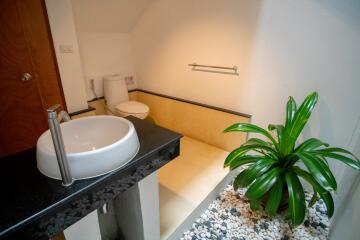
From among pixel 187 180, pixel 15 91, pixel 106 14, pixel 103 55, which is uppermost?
pixel 106 14

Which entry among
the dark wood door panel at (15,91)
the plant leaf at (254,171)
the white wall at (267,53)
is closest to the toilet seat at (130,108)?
the white wall at (267,53)

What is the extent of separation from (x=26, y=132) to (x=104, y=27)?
1.44 metres

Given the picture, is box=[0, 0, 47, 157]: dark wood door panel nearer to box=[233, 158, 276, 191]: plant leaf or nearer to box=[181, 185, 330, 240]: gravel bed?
box=[181, 185, 330, 240]: gravel bed

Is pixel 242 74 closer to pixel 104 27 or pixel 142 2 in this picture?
pixel 142 2

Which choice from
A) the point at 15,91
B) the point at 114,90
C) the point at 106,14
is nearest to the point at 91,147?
the point at 15,91

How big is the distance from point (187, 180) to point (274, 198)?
0.73m

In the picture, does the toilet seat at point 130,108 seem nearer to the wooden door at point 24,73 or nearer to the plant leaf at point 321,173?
the wooden door at point 24,73

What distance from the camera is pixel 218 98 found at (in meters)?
2.16

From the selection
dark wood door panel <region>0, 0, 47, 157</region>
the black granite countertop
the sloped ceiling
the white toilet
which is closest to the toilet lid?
the white toilet

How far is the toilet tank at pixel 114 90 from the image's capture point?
247cm

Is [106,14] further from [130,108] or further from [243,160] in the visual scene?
[243,160]

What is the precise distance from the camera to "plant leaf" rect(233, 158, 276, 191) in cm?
137

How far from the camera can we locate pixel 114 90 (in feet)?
8.17

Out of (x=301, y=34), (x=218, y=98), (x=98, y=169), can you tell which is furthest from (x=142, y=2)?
(x=98, y=169)
